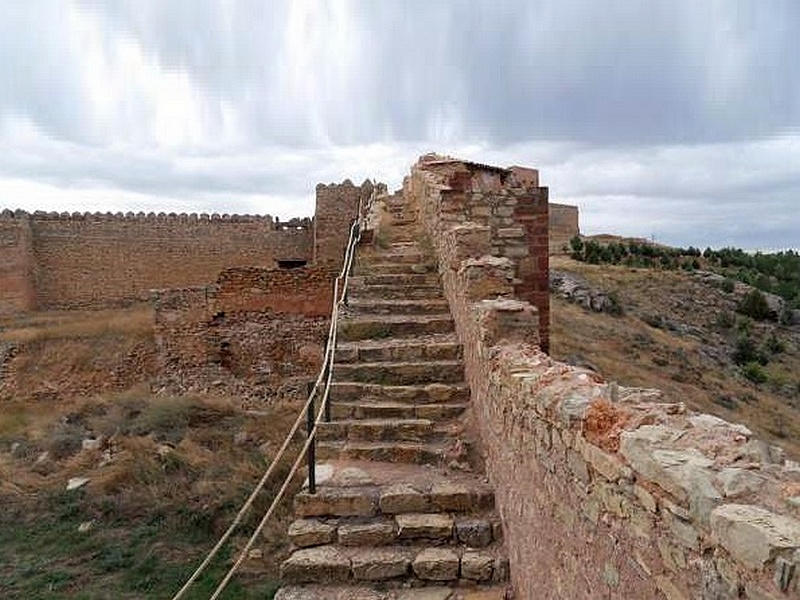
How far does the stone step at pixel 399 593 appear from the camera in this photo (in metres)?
4.91

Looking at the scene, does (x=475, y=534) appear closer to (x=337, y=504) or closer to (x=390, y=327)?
(x=337, y=504)

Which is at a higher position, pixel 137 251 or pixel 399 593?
pixel 137 251

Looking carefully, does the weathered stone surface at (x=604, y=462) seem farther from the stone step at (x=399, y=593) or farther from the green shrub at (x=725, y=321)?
the green shrub at (x=725, y=321)

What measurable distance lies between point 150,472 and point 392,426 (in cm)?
503

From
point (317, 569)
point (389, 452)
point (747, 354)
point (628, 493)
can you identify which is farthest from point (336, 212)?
point (628, 493)

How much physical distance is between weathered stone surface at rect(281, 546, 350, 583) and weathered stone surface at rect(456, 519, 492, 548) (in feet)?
2.65

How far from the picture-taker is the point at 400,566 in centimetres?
513

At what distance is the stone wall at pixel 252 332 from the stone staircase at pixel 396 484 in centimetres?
532

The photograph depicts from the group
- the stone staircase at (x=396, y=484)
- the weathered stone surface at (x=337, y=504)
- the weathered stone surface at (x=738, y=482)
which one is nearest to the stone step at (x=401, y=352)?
the stone staircase at (x=396, y=484)

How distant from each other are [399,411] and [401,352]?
35.4 inches

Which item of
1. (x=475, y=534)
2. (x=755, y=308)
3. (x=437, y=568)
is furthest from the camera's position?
(x=755, y=308)

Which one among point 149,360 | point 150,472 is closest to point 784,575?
point 150,472

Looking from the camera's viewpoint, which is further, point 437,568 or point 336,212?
point 336,212

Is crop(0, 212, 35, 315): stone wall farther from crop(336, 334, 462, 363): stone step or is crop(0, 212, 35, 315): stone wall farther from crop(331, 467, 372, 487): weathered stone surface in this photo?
crop(331, 467, 372, 487): weathered stone surface
